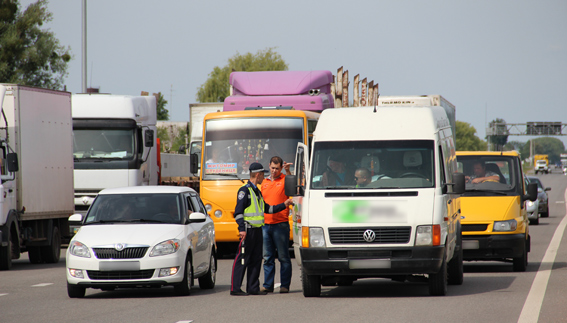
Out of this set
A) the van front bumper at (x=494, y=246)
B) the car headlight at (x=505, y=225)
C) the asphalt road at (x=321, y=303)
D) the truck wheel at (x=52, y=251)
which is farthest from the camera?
the truck wheel at (x=52, y=251)

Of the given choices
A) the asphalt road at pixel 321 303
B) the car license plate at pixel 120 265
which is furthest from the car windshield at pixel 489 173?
the car license plate at pixel 120 265

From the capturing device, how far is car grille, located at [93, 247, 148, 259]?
483 inches

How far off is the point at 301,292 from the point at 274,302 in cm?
135

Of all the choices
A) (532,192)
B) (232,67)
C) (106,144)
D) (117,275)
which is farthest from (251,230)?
(232,67)

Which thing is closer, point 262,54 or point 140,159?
point 140,159

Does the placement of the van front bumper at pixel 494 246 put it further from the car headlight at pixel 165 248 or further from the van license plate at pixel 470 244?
the car headlight at pixel 165 248

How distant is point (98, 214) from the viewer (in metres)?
13.4

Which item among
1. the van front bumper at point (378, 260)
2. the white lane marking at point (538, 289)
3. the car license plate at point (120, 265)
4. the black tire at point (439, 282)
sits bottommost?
the white lane marking at point (538, 289)

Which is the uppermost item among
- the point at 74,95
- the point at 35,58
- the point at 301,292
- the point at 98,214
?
the point at 35,58

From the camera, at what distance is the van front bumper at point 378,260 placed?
1167cm

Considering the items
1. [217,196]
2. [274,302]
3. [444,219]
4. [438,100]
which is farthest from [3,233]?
[438,100]

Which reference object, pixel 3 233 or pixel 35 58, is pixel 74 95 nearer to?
pixel 3 233

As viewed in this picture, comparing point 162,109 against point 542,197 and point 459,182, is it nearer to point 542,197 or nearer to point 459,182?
point 542,197

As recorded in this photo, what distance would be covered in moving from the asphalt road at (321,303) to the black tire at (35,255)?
13.2 feet
